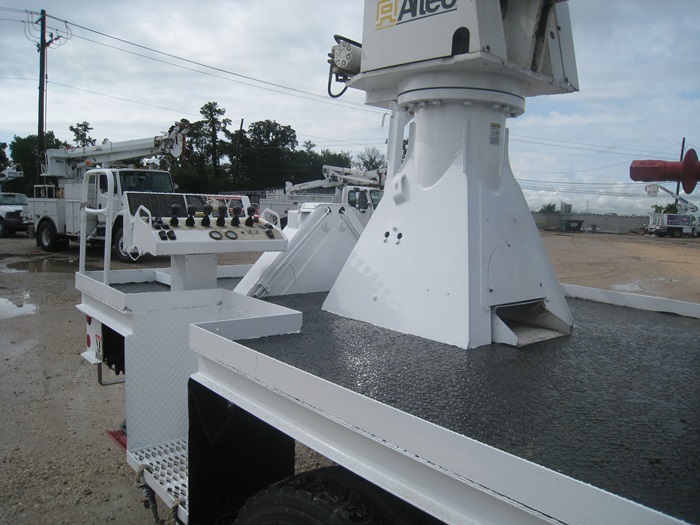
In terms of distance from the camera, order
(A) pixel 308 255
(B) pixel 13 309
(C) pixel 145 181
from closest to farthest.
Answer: (A) pixel 308 255 → (B) pixel 13 309 → (C) pixel 145 181

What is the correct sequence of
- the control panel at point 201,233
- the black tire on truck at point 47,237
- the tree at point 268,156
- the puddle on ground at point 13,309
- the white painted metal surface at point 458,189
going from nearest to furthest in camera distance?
the white painted metal surface at point 458,189
the control panel at point 201,233
the puddle on ground at point 13,309
the black tire on truck at point 47,237
the tree at point 268,156

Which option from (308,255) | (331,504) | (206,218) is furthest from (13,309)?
(331,504)

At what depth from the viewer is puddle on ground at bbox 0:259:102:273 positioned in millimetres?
A: 13117

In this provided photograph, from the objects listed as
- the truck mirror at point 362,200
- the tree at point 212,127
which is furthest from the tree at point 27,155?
the truck mirror at point 362,200

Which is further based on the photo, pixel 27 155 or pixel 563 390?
pixel 27 155

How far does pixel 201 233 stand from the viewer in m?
3.25

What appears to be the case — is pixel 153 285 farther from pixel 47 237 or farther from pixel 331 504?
pixel 47 237

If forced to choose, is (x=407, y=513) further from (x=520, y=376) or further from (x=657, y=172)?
(x=657, y=172)

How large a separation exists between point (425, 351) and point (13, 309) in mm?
8474

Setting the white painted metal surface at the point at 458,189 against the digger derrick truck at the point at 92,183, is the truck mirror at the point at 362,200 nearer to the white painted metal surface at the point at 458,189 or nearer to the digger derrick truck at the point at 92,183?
the digger derrick truck at the point at 92,183

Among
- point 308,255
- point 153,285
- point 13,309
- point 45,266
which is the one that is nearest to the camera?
point 308,255

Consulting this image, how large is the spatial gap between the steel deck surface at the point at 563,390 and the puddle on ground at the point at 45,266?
12.1 metres

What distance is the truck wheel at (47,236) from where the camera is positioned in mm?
16938

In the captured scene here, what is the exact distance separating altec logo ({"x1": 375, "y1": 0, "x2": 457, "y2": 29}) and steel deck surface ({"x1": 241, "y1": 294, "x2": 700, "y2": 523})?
66.2 inches
